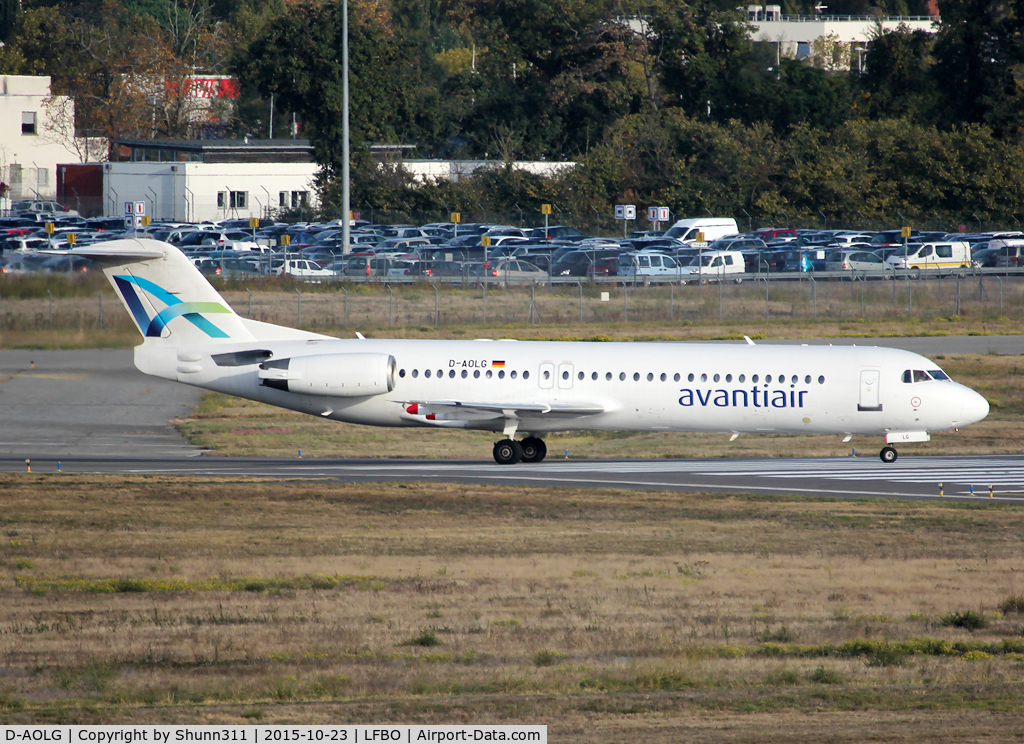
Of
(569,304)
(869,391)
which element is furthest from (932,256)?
(869,391)

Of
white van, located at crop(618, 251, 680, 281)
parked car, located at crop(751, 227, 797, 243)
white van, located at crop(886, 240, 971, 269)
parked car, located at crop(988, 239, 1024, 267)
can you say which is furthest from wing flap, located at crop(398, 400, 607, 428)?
parked car, located at crop(751, 227, 797, 243)

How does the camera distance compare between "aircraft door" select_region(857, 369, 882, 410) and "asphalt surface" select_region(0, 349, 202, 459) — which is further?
"asphalt surface" select_region(0, 349, 202, 459)

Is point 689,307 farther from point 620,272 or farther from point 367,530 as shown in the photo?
point 367,530

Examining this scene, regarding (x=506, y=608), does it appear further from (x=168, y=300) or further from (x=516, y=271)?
(x=516, y=271)

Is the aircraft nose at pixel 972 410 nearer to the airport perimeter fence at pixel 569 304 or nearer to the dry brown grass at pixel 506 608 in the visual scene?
the dry brown grass at pixel 506 608

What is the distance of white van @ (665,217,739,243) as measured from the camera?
84812 mm

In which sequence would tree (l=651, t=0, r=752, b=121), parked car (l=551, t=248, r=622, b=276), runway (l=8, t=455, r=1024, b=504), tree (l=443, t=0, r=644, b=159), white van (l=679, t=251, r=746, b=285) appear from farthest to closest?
tree (l=443, t=0, r=644, b=159) < tree (l=651, t=0, r=752, b=121) < white van (l=679, t=251, r=746, b=285) < parked car (l=551, t=248, r=622, b=276) < runway (l=8, t=455, r=1024, b=504)

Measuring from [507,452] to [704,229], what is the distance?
184ft

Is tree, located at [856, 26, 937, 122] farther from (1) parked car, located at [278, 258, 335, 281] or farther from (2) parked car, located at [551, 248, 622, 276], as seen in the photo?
(1) parked car, located at [278, 258, 335, 281]

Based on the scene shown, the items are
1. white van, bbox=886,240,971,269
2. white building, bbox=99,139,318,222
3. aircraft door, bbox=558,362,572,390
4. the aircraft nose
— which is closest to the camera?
the aircraft nose

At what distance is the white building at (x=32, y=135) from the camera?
119 meters

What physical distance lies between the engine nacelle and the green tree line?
68.8 metres

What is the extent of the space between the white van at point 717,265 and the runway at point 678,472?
126 feet

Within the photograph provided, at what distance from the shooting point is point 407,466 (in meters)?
32.4
